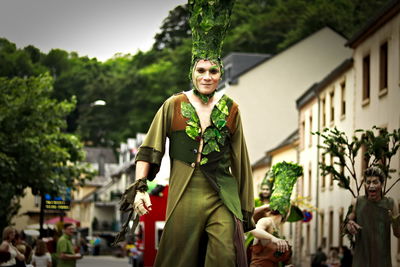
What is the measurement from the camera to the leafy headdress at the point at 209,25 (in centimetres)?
821

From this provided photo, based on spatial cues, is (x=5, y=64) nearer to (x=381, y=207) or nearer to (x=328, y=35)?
(x=381, y=207)

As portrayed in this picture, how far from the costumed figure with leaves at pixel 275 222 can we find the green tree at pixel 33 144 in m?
28.4

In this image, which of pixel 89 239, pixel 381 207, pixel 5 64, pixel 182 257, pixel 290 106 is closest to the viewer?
pixel 182 257

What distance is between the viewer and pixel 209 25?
8.20m

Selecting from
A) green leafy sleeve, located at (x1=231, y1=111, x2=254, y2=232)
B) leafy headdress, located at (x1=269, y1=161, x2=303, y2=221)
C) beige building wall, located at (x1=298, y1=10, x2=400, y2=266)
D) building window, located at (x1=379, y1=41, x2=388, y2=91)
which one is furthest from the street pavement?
green leafy sleeve, located at (x1=231, y1=111, x2=254, y2=232)

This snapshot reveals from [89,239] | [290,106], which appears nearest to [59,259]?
[290,106]

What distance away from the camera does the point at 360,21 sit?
72438mm

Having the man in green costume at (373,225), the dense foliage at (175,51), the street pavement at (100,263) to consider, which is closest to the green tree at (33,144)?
the street pavement at (100,263)

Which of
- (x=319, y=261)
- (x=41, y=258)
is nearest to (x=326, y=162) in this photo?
(x=319, y=261)

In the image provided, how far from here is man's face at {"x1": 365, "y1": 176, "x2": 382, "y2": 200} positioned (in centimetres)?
1126

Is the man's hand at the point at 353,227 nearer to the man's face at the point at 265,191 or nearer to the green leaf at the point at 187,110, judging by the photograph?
the man's face at the point at 265,191

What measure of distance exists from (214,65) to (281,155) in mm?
58089

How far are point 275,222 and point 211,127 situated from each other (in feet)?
13.1

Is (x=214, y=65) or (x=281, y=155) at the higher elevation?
(x=281, y=155)
